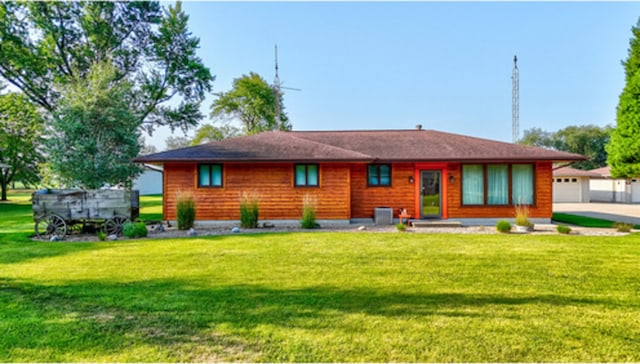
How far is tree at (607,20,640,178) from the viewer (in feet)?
69.6

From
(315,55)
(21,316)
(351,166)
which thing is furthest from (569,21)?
(21,316)

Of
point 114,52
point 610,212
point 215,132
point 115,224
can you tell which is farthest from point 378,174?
point 215,132

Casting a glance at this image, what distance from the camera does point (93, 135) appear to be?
1444 centimetres

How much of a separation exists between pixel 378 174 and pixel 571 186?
69.2 ft

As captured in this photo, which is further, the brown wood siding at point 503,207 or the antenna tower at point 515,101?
the antenna tower at point 515,101

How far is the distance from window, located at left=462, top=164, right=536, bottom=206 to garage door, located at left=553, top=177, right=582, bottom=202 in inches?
658

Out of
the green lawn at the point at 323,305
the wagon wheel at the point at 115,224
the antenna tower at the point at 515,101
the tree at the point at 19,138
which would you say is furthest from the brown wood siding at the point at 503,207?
the tree at the point at 19,138

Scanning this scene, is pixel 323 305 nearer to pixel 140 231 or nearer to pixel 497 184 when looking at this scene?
pixel 140 231

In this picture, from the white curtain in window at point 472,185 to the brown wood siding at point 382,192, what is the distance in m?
1.89

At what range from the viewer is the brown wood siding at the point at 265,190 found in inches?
480

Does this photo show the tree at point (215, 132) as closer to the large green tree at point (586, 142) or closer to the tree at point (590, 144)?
the large green tree at point (586, 142)

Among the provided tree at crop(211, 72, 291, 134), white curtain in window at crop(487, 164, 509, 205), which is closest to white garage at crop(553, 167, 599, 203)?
white curtain in window at crop(487, 164, 509, 205)

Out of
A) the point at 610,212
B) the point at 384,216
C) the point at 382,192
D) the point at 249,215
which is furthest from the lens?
the point at 610,212

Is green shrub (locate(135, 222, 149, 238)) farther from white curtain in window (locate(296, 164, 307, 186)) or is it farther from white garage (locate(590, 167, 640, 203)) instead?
white garage (locate(590, 167, 640, 203))
